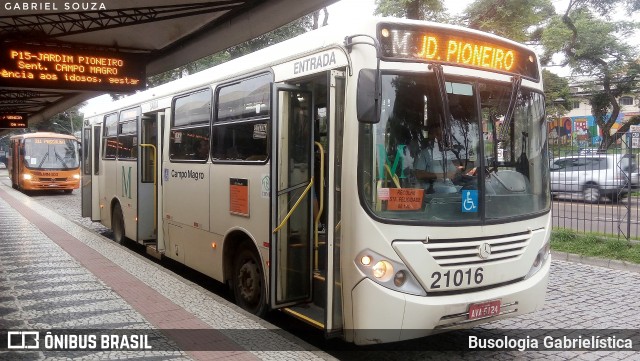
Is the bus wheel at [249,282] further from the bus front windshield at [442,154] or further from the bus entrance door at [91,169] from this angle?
the bus entrance door at [91,169]

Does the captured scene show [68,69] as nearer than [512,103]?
No

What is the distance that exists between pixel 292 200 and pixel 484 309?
2062mm

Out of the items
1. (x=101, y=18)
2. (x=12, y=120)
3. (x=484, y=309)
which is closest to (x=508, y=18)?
(x=101, y=18)

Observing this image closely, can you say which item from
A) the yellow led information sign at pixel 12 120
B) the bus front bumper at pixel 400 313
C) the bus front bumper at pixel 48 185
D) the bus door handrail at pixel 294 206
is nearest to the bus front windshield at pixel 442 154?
the bus front bumper at pixel 400 313

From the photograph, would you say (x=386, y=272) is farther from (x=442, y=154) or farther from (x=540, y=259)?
(x=540, y=259)

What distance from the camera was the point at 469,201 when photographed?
460 centimetres

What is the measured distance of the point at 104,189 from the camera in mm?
11656

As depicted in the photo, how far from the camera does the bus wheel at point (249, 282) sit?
5.93 metres

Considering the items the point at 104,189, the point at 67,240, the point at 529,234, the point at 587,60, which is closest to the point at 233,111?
the point at 529,234

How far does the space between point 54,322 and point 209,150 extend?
2.68 meters

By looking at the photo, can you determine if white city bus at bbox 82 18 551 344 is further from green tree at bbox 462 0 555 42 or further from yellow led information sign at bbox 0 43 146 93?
green tree at bbox 462 0 555 42

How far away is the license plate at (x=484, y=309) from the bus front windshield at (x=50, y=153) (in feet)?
85.3

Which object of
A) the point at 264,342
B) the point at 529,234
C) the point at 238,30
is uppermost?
the point at 238,30

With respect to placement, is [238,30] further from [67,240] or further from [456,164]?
[456,164]
